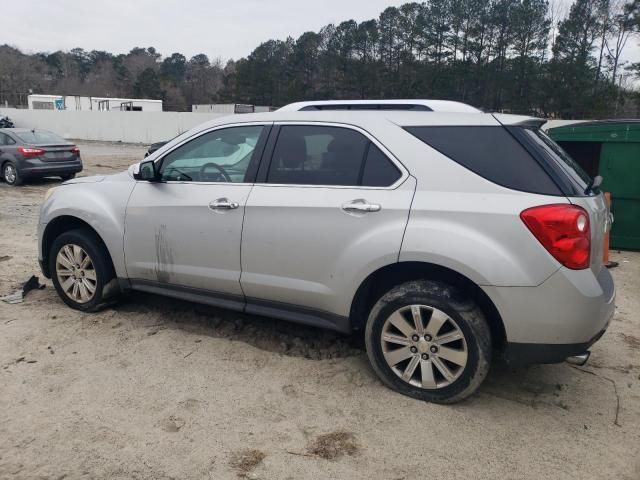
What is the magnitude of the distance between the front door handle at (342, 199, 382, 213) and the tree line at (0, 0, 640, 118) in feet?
148

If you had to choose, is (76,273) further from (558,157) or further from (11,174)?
(11,174)

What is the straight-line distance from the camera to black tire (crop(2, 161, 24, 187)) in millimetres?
13156

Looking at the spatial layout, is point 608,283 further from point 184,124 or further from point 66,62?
point 66,62

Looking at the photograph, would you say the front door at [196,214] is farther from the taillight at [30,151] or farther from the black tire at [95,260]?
the taillight at [30,151]

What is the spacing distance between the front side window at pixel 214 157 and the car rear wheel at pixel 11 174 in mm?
10755

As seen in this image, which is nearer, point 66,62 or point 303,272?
point 303,272

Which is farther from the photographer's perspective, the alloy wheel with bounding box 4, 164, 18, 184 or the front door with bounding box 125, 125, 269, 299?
the alloy wheel with bounding box 4, 164, 18, 184

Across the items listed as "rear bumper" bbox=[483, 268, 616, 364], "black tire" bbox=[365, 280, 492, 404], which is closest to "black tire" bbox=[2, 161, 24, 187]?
"black tire" bbox=[365, 280, 492, 404]

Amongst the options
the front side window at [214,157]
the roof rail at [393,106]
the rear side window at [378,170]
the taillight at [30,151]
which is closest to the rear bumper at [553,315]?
the rear side window at [378,170]

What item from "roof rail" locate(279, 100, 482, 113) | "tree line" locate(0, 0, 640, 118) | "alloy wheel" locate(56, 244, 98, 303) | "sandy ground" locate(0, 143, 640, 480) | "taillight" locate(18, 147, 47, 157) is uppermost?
"tree line" locate(0, 0, 640, 118)

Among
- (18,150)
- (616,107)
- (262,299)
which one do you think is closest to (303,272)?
(262,299)

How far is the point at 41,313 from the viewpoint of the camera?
475 centimetres

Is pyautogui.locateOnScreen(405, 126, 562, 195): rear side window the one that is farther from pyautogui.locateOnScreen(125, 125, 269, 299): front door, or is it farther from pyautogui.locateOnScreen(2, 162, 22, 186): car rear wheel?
pyautogui.locateOnScreen(2, 162, 22, 186): car rear wheel

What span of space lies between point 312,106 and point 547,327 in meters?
2.31
